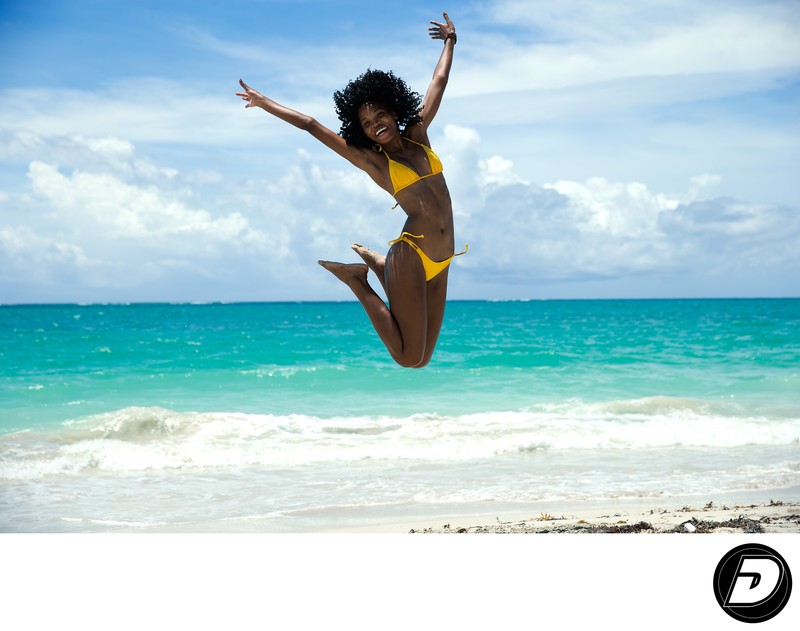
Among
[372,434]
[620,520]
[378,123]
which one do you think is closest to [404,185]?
[378,123]

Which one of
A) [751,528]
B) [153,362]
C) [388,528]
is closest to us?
[751,528]

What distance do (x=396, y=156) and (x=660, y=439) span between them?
6.10 m

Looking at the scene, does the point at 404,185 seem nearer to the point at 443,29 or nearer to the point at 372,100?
the point at 372,100

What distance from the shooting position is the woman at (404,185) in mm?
3664

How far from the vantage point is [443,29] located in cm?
388

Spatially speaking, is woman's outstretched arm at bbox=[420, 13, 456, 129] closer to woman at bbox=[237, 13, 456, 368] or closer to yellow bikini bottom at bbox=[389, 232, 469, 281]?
woman at bbox=[237, 13, 456, 368]

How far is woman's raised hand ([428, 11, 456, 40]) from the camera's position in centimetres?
388

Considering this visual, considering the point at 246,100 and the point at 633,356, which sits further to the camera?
the point at 633,356

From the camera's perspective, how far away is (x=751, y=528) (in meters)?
4.77
